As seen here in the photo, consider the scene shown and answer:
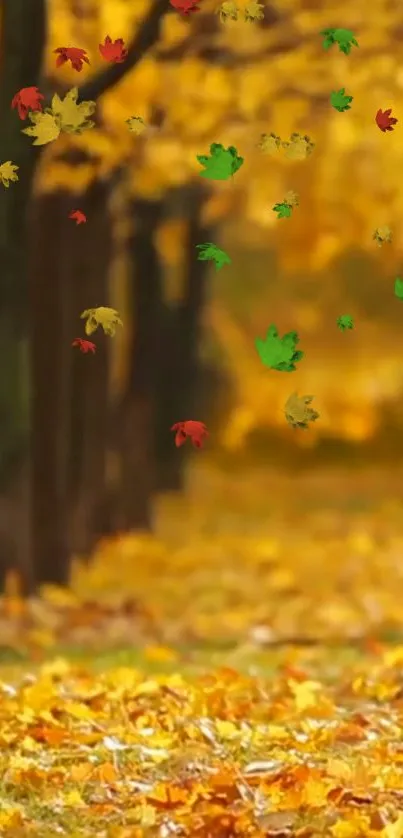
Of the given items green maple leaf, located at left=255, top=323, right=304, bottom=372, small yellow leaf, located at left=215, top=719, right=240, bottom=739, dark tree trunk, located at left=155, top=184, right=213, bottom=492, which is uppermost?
dark tree trunk, located at left=155, top=184, right=213, bottom=492

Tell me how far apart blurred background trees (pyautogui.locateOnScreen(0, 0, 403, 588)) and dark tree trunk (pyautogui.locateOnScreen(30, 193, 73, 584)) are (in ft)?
0.06

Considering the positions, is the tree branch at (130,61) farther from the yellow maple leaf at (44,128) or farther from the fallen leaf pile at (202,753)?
Answer: the fallen leaf pile at (202,753)

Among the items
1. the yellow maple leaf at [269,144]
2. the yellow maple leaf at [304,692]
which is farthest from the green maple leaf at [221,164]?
the yellow maple leaf at [304,692]

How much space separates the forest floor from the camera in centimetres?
582

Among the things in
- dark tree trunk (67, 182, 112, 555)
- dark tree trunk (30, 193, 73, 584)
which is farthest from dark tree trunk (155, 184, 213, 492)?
dark tree trunk (30, 193, 73, 584)

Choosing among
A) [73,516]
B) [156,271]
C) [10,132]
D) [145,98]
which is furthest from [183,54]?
[156,271]

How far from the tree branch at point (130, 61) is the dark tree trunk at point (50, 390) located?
2958 mm

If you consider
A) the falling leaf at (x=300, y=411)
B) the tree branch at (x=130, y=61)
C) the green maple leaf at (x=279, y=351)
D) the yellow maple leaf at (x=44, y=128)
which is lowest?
the falling leaf at (x=300, y=411)

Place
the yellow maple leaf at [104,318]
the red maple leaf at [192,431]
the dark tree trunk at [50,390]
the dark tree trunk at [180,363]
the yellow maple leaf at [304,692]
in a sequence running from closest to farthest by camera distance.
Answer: the red maple leaf at [192,431]
the yellow maple leaf at [104,318]
the yellow maple leaf at [304,692]
the dark tree trunk at [50,390]
the dark tree trunk at [180,363]

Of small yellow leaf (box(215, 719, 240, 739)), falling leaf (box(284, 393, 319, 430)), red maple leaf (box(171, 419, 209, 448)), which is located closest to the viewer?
red maple leaf (box(171, 419, 209, 448))

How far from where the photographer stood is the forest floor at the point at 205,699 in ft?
19.1

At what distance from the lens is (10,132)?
9.31m

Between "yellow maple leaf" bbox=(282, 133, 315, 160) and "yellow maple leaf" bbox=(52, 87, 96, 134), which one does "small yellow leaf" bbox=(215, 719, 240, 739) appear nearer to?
"yellow maple leaf" bbox=(282, 133, 315, 160)

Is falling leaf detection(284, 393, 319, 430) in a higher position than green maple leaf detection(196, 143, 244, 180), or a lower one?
lower
